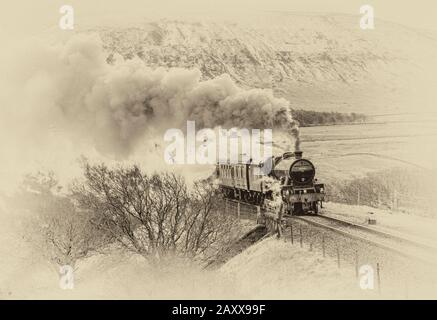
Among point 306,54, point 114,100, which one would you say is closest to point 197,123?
point 114,100

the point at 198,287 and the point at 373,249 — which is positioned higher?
the point at 373,249

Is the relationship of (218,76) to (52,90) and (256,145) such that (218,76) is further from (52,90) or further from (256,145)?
(52,90)

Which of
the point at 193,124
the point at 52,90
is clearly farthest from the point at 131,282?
the point at 52,90

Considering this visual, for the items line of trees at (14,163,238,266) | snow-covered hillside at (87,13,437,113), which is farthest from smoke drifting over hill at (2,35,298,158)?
line of trees at (14,163,238,266)

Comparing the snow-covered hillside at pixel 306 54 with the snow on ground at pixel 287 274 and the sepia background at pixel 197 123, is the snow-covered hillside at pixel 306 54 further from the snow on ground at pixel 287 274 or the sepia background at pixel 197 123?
the snow on ground at pixel 287 274

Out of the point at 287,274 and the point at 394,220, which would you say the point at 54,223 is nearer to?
the point at 287,274

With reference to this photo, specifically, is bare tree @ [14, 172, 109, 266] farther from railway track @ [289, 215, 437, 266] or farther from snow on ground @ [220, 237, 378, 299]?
railway track @ [289, 215, 437, 266]
